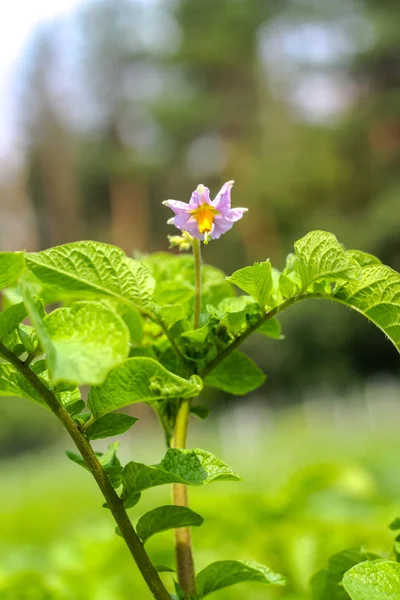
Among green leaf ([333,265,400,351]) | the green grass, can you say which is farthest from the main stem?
the green grass

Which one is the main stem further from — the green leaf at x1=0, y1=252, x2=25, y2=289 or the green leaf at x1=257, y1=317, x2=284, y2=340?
the green leaf at x1=0, y1=252, x2=25, y2=289

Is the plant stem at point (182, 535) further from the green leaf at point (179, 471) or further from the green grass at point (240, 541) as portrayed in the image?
the green grass at point (240, 541)

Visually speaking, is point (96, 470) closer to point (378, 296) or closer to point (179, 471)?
point (179, 471)

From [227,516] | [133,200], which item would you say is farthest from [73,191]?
[227,516]

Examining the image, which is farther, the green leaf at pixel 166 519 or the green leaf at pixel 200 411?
the green leaf at pixel 200 411

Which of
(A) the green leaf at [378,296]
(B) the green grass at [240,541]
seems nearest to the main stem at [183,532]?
(A) the green leaf at [378,296]
